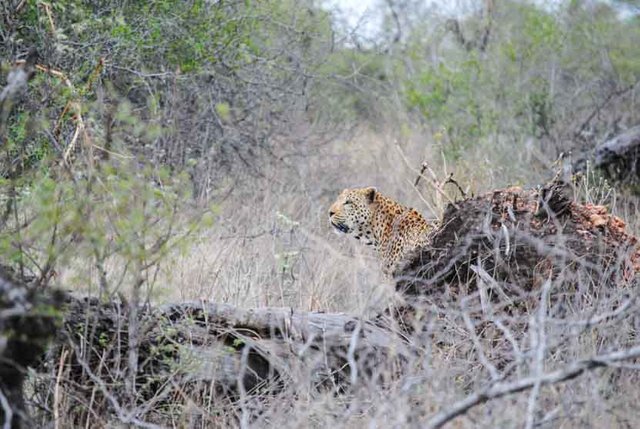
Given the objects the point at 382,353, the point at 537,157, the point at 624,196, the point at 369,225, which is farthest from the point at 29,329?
the point at 537,157

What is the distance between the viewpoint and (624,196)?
9016 mm

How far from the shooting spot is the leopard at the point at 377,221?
7.22 m

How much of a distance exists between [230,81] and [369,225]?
2937mm

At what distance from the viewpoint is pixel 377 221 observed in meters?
7.54

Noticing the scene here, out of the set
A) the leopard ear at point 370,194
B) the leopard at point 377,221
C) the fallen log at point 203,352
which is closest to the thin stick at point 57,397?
the fallen log at point 203,352

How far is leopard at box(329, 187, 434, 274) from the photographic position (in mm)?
7219

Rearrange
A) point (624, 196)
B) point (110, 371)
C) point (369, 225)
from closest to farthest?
point (110, 371) → point (369, 225) → point (624, 196)

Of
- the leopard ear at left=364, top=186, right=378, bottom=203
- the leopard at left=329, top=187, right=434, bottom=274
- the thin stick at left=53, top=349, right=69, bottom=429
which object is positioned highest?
the leopard ear at left=364, top=186, right=378, bottom=203

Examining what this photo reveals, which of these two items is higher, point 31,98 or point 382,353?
point 31,98

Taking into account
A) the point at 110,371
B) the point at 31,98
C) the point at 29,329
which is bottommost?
the point at 110,371

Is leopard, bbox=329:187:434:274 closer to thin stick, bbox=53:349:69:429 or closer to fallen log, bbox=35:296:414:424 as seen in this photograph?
fallen log, bbox=35:296:414:424

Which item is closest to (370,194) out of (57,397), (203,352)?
(203,352)

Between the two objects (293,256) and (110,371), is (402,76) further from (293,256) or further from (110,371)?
(110,371)

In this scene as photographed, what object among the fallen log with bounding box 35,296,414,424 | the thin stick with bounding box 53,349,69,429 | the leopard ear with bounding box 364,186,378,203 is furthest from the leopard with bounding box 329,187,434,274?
the thin stick with bounding box 53,349,69,429
